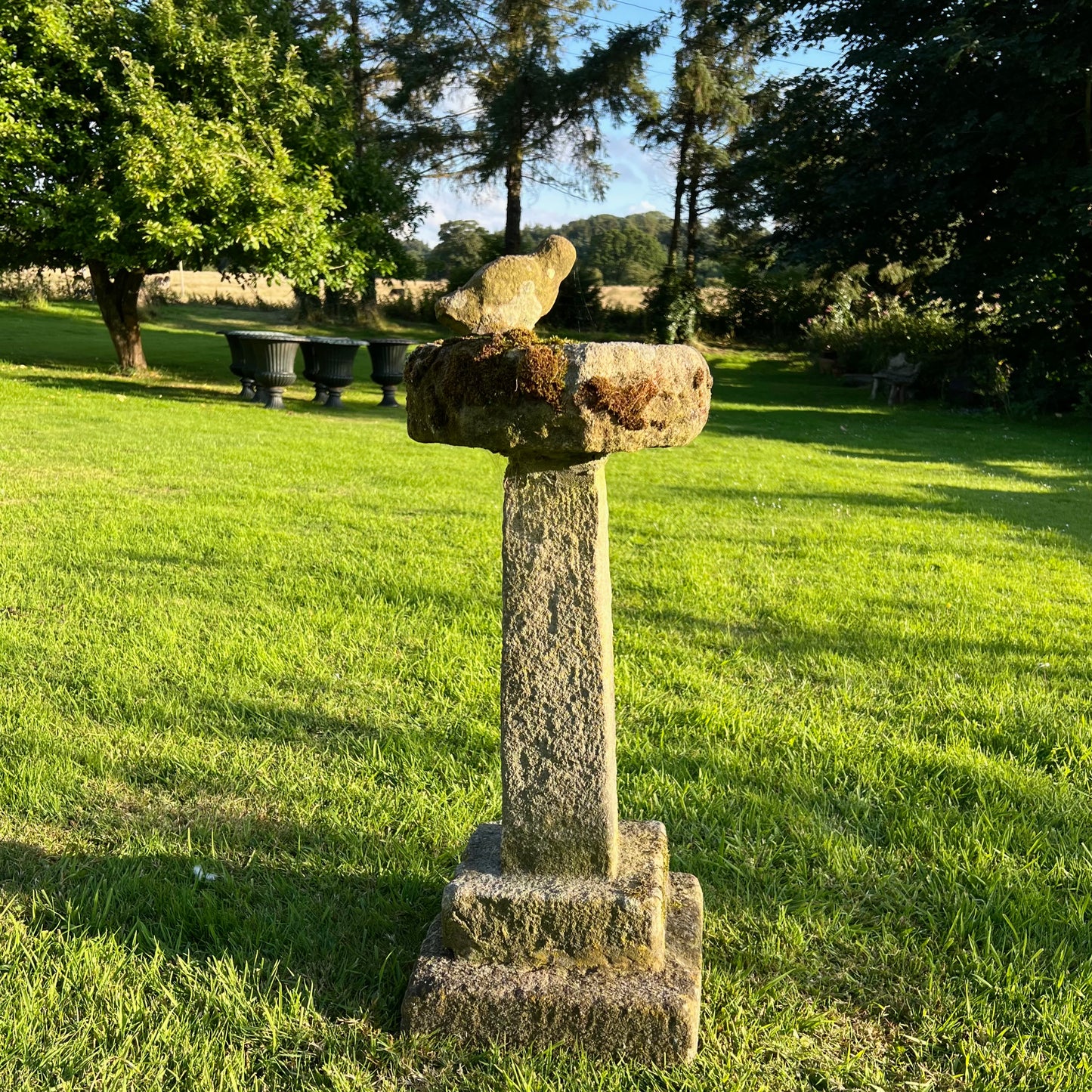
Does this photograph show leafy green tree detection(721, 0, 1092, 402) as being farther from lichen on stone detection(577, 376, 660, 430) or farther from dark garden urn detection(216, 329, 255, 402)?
lichen on stone detection(577, 376, 660, 430)

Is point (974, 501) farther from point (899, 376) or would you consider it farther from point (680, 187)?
point (680, 187)

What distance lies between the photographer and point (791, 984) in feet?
7.91

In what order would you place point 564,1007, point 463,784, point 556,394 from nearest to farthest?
point 556,394
point 564,1007
point 463,784

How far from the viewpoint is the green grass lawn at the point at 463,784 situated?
2.23 m

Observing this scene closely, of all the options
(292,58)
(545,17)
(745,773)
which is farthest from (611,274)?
(745,773)

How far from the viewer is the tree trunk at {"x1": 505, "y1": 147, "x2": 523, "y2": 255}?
27.5m

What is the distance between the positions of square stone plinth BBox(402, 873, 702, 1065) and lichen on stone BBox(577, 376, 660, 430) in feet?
4.23

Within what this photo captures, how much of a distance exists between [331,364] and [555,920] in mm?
14193

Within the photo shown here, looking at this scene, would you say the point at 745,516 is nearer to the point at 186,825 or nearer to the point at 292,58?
the point at 186,825

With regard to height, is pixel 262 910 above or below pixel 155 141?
below

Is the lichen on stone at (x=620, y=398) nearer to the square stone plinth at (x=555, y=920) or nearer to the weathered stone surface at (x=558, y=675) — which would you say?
the weathered stone surface at (x=558, y=675)

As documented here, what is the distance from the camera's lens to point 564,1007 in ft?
7.26

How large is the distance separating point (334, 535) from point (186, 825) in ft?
12.4

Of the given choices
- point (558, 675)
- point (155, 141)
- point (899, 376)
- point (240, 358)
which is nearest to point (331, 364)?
point (240, 358)
